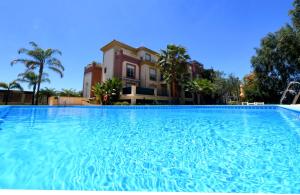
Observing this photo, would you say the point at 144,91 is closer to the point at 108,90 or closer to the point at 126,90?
the point at 126,90

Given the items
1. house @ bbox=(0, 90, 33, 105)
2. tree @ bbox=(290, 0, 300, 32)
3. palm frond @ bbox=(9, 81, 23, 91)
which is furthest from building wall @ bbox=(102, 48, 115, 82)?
tree @ bbox=(290, 0, 300, 32)

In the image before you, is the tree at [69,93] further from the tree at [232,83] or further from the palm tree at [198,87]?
the tree at [232,83]

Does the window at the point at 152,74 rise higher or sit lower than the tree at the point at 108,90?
higher

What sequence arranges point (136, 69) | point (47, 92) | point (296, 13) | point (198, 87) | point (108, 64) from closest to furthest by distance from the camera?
point (296, 13) < point (108, 64) < point (136, 69) < point (198, 87) < point (47, 92)

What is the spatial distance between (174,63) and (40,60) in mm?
20135

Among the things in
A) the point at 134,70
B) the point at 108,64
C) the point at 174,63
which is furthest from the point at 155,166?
the point at 134,70

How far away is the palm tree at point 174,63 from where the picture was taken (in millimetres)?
25172

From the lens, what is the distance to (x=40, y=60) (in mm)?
23469

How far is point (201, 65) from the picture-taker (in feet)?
133

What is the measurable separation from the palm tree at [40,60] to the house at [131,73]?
4979 millimetres

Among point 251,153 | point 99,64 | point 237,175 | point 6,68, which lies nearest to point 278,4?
point 251,153

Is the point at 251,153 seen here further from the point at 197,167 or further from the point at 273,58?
the point at 273,58

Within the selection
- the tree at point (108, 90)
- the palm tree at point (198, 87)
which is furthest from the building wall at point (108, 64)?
the palm tree at point (198, 87)

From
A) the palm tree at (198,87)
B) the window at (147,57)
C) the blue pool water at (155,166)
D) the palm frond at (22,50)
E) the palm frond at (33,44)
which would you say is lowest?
the blue pool water at (155,166)
